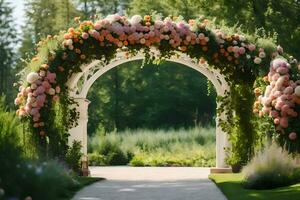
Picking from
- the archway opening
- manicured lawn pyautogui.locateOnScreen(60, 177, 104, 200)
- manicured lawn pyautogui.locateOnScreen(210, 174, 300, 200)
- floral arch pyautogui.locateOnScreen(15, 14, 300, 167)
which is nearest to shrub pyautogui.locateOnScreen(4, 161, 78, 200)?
manicured lawn pyautogui.locateOnScreen(60, 177, 104, 200)

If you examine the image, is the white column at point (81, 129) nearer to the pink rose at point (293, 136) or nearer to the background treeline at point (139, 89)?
the pink rose at point (293, 136)

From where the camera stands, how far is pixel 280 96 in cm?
1110

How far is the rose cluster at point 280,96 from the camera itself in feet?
Result: 36.2

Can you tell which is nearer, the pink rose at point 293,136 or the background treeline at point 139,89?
the pink rose at point 293,136

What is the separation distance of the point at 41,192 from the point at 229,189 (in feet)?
15.8

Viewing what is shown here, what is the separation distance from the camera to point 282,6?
21.2 m

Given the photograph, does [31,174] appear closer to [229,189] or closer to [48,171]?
[48,171]

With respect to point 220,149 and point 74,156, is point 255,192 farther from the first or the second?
point 220,149

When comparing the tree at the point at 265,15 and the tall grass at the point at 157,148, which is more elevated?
the tree at the point at 265,15

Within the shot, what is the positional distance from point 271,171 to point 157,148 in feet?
36.7

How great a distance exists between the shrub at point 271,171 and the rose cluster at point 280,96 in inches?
38.9

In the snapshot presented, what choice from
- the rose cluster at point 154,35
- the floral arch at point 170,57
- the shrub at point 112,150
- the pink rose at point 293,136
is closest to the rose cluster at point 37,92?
the floral arch at point 170,57

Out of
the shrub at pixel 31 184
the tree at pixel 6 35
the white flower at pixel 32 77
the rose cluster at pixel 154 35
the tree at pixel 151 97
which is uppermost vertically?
the tree at pixel 6 35

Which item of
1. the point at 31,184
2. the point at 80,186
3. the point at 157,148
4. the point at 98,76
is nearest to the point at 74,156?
the point at 80,186
